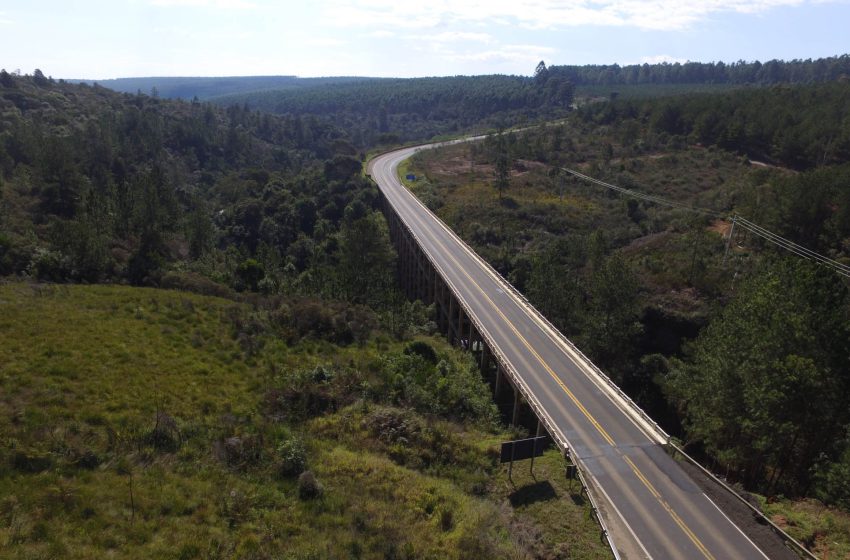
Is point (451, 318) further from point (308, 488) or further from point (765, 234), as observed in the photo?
point (765, 234)

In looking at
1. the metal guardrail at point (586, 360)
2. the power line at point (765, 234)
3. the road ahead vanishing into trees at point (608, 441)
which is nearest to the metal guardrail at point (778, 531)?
the road ahead vanishing into trees at point (608, 441)

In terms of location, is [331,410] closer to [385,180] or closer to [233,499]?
Answer: [233,499]

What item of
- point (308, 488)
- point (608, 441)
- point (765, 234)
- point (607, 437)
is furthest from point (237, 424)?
point (765, 234)

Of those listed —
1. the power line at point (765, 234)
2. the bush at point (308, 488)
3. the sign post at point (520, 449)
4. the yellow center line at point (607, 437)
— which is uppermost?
the power line at point (765, 234)

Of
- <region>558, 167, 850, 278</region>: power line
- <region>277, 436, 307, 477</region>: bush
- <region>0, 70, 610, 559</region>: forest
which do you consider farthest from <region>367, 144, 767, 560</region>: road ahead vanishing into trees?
<region>558, 167, 850, 278</region>: power line

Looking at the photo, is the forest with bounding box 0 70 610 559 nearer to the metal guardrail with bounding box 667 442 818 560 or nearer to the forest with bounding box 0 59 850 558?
the forest with bounding box 0 59 850 558

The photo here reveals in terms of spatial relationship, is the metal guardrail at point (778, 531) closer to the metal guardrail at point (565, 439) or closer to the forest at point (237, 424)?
the metal guardrail at point (565, 439)
